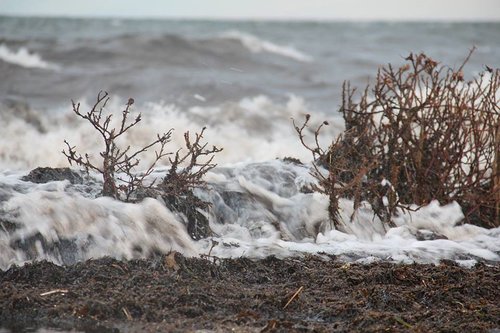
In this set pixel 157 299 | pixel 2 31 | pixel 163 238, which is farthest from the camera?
pixel 2 31

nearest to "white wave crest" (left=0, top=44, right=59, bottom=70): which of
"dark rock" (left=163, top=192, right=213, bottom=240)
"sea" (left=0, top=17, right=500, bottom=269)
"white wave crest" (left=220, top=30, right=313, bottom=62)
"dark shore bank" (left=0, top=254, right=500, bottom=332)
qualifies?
"sea" (left=0, top=17, right=500, bottom=269)

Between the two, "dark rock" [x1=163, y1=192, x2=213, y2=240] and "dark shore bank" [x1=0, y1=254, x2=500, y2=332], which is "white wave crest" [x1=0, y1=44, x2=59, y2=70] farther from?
"dark shore bank" [x1=0, y1=254, x2=500, y2=332]

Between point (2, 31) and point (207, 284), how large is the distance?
18422mm

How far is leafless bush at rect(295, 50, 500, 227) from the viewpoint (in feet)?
19.9

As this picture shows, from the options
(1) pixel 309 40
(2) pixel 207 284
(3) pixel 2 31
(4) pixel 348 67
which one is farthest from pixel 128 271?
(1) pixel 309 40

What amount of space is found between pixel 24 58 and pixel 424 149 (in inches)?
451

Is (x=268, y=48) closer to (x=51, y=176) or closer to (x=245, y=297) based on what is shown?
(x=51, y=176)

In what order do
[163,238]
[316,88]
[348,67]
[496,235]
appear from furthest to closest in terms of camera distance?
[348,67]
[316,88]
[496,235]
[163,238]

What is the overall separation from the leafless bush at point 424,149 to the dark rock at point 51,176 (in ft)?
6.47

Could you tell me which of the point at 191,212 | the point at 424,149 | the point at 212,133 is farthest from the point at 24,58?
the point at 191,212

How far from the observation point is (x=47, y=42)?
1808 centimetres

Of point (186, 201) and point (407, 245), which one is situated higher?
point (186, 201)

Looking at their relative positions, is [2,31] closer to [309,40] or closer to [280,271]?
[309,40]

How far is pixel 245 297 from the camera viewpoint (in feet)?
12.8
